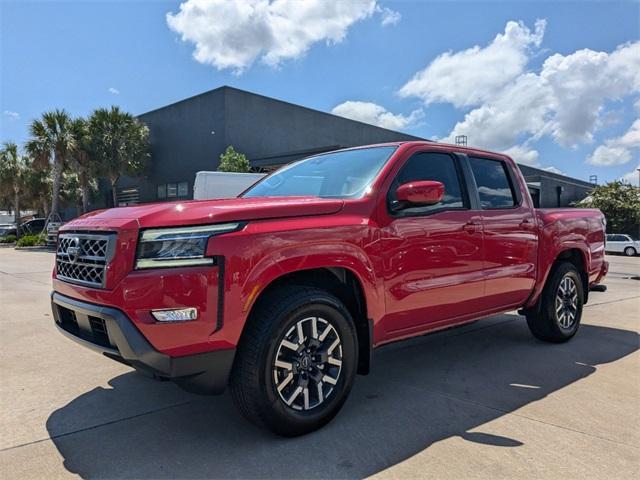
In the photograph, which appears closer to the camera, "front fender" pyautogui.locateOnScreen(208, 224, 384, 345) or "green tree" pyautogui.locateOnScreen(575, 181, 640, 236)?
"front fender" pyautogui.locateOnScreen(208, 224, 384, 345)

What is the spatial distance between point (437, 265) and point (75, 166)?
2829 cm

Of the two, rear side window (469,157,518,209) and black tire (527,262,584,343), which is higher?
rear side window (469,157,518,209)

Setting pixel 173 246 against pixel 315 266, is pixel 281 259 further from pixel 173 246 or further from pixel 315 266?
pixel 173 246

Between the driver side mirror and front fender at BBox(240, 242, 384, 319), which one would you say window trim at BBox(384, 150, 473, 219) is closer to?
the driver side mirror

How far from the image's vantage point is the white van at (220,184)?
15.6 meters

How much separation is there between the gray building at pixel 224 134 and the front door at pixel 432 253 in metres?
18.8

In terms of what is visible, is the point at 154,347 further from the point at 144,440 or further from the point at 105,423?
the point at 105,423

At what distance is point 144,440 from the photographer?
120 inches

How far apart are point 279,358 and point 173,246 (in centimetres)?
93

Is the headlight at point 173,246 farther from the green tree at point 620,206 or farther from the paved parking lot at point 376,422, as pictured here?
the green tree at point 620,206

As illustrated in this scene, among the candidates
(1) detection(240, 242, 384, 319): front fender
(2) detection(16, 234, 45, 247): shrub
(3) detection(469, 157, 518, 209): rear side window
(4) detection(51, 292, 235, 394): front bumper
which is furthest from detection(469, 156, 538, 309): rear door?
(2) detection(16, 234, 45, 247): shrub

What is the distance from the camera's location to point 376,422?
3307mm

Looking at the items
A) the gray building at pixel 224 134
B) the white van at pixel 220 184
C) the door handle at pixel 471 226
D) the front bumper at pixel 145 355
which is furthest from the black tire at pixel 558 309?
the gray building at pixel 224 134

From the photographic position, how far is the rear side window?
14.9 ft
